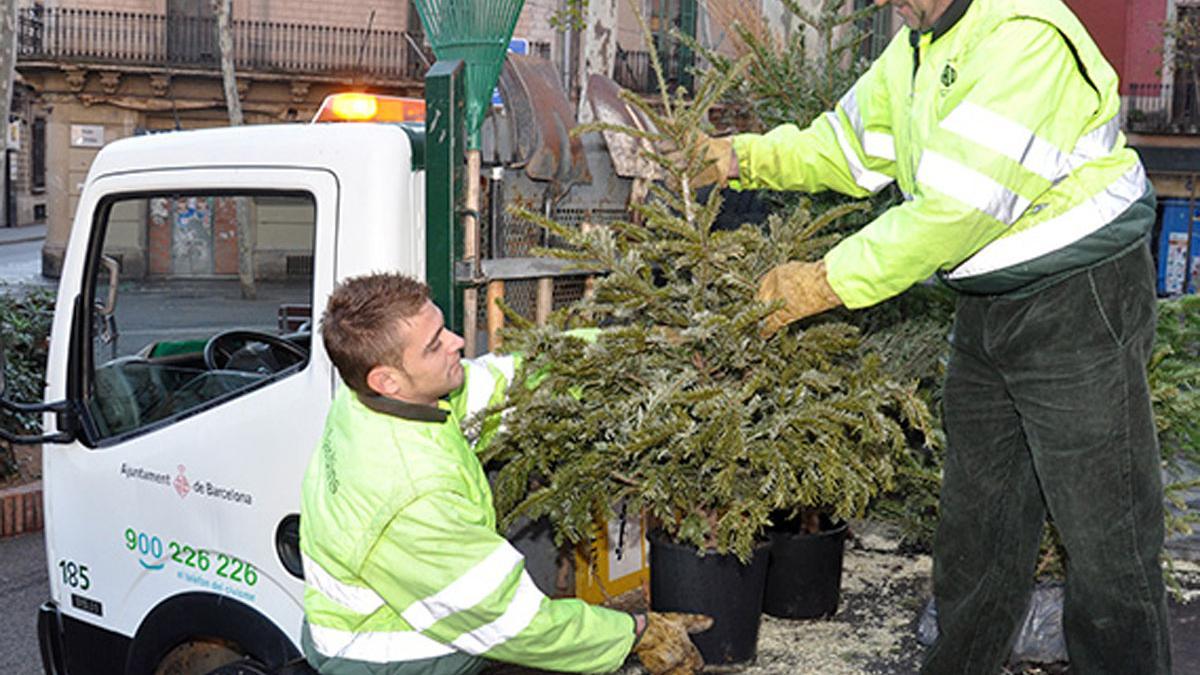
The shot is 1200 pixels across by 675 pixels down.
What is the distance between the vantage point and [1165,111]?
88.9 feet

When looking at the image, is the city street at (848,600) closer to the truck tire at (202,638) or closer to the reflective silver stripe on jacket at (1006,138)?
the truck tire at (202,638)

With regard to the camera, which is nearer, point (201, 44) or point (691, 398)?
point (691, 398)

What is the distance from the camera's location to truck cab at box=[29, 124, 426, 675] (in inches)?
116

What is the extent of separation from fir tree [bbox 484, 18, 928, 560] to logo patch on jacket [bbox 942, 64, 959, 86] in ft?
1.88

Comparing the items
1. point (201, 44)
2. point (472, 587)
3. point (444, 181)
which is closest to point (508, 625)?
point (472, 587)

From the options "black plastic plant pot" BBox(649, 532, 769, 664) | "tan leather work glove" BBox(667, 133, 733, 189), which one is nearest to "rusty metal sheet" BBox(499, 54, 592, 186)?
"tan leather work glove" BBox(667, 133, 733, 189)

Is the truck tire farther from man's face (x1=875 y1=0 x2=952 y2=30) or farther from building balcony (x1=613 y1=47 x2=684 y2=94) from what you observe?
building balcony (x1=613 y1=47 x2=684 y2=94)

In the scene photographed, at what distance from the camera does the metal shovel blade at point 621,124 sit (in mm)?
3344

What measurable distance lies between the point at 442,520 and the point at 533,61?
5.71ft

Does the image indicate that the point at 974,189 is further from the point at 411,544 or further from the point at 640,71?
the point at 640,71

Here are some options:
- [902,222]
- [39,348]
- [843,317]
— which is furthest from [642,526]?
[39,348]

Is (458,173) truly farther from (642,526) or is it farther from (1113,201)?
(1113,201)

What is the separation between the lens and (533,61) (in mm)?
3693

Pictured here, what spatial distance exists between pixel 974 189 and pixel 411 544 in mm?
1107
